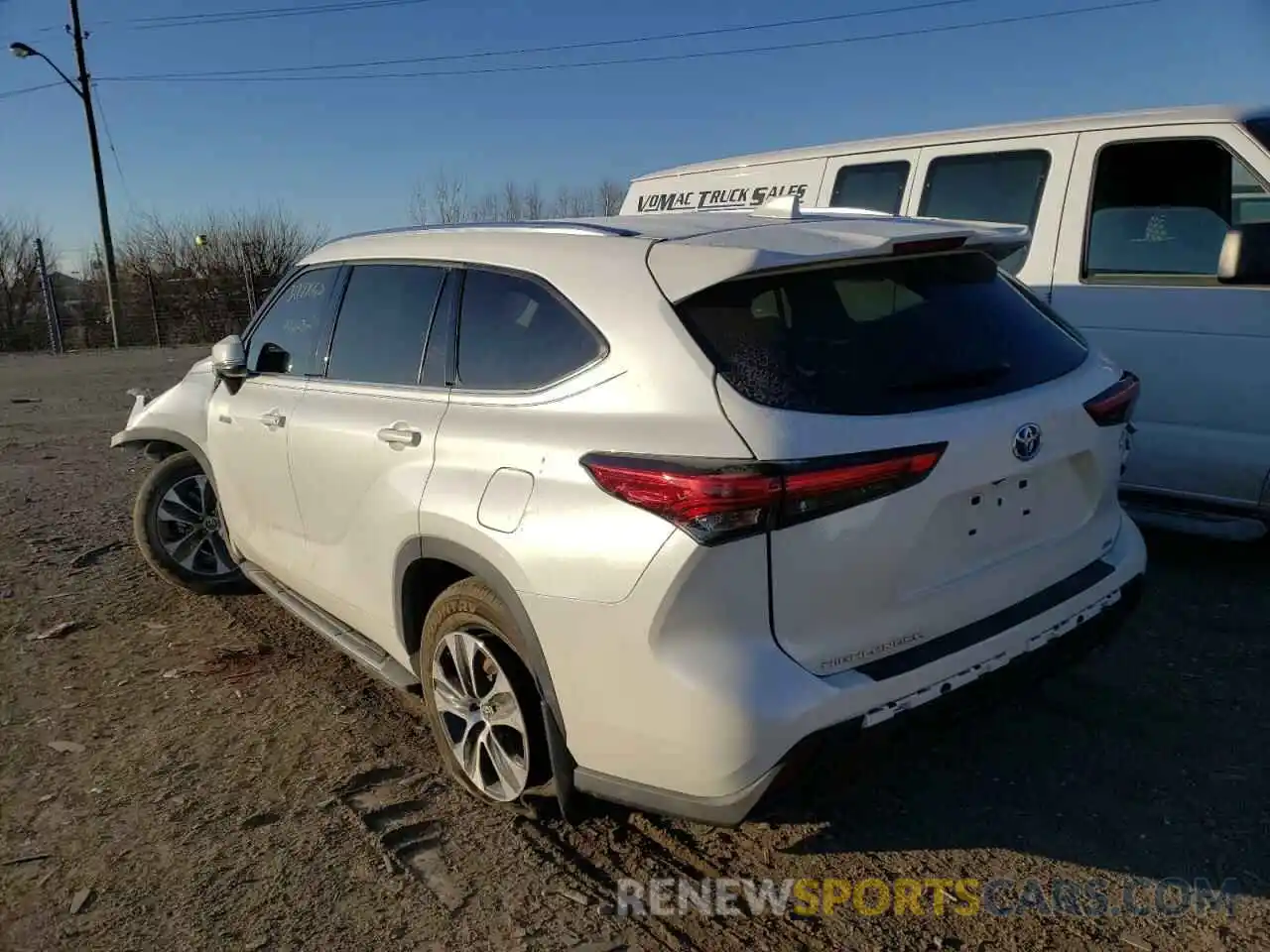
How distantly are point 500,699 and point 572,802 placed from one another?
0.38m

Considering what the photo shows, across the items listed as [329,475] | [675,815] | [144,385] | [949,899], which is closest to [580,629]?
[675,815]

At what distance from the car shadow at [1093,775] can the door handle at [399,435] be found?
1563 millimetres

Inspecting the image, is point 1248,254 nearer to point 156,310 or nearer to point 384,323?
point 384,323

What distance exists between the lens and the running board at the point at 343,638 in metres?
3.50

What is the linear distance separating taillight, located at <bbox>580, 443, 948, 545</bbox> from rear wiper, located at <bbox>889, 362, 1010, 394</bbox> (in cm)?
23

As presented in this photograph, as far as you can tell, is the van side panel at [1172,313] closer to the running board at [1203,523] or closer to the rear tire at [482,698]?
the running board at [1203,523]

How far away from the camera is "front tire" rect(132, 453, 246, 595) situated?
17.5 ft

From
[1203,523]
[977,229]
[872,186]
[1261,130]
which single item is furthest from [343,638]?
[1261,130]

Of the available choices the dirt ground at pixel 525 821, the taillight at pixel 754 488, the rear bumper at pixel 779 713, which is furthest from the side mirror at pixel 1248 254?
the taillight at pixel 754 488

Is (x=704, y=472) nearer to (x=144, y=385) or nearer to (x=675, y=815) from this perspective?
(x=675, y=815)

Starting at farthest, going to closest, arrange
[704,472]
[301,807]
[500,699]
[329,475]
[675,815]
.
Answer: [329,475]
[301,807]
[500,699]
[675,815]
[704,472]

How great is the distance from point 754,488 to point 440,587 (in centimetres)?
143

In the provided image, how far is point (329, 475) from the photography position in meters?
3.64

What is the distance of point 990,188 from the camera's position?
5711 mm
